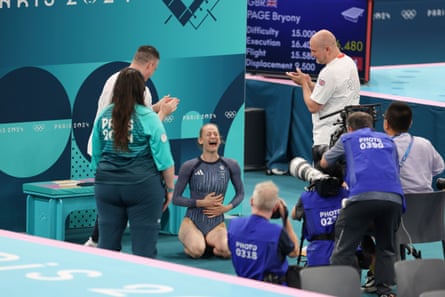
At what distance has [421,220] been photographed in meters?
8.31

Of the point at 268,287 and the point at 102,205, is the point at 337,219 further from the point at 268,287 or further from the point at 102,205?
the point at 268,287

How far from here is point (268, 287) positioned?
509 centimetres

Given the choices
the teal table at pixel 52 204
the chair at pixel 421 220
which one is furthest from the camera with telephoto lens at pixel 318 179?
the teal table at pixel 52 204

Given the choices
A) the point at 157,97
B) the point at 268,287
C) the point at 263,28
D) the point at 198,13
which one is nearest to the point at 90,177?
the point at 157,97

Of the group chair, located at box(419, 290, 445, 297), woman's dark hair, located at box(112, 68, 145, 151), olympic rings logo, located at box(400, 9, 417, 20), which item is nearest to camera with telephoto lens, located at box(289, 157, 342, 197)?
woman's dark hair, located at box(112, 68, 145, 151)

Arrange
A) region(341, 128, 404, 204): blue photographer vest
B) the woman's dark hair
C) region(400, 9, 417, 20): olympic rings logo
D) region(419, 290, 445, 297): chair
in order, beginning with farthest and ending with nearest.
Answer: region(400, 9, 417, 20): olympic rings logo
region(341, 128, 404, 204): blue photographer vest
the woman's dark hair
region(419, 290, 445, 297): chair

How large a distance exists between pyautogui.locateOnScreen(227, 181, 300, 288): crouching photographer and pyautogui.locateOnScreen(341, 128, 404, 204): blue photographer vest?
3.33 ft

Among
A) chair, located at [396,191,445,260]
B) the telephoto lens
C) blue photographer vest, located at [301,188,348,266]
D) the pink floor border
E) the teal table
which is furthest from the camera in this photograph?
the teal table

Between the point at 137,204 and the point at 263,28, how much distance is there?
6.91 meters

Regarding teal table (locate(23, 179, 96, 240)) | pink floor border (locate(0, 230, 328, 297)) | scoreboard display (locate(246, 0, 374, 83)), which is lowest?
teal table (locate(23, 179, 96, 240))

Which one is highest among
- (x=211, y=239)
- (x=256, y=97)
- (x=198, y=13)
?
(x=198, y=13)

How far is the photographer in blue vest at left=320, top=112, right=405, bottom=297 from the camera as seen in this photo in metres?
7.66

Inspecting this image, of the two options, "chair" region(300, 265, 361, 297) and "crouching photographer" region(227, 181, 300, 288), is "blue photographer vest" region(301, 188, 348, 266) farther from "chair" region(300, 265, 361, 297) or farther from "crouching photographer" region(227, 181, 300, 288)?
"chair" region(300, 265, 361, 297)

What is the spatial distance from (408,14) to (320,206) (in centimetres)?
1494
